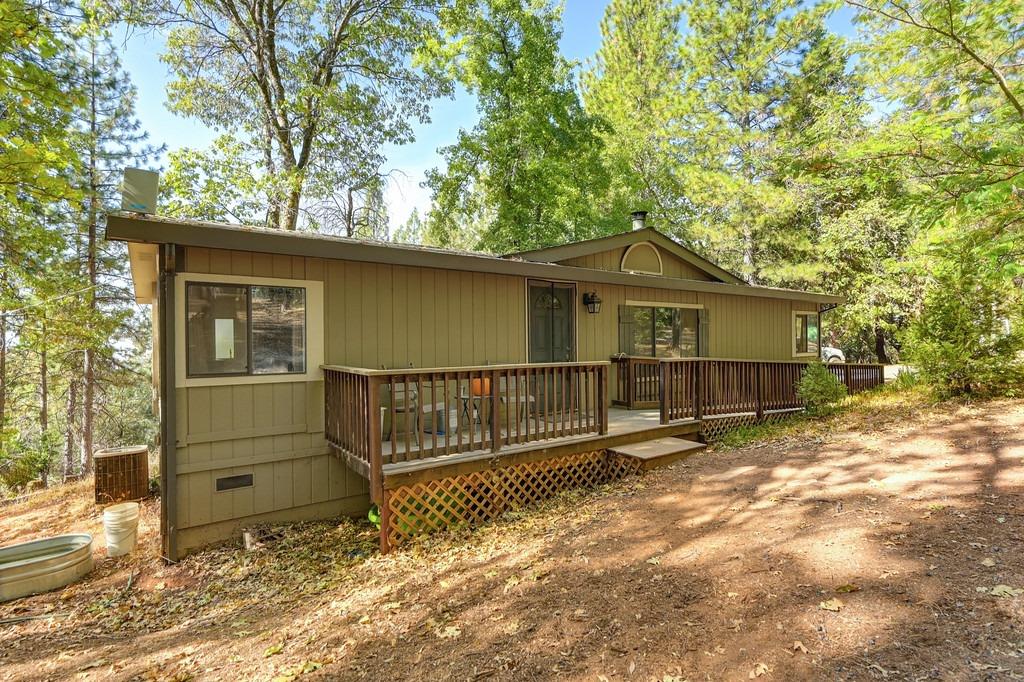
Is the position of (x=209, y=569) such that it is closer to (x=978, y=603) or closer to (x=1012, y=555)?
(x=978, y=603)

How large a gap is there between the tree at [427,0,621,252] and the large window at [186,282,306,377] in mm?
12453

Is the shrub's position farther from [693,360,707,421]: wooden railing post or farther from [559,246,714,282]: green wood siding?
[559,246,714,282]: green wood siding

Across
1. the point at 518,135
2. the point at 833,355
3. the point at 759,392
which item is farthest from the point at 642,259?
the point at 833,355

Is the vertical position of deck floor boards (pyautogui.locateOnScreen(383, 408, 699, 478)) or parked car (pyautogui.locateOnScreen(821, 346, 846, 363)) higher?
parked car (pyautogui.locateOnScreen(821, 346, 846, 363))

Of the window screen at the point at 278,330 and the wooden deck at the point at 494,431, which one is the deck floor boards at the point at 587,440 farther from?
the window screen at the point at 278,330

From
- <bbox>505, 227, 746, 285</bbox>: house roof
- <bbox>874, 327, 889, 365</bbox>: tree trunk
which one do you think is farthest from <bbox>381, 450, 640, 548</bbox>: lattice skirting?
<bbox>874, 327, 889, 365</bbox>: tree trunk

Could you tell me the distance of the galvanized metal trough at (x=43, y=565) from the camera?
428cm

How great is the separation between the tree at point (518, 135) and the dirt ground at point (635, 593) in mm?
13216

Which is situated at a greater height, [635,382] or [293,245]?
[293,245]

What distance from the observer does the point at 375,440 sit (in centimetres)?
429

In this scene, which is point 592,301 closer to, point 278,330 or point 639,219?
point 639,219

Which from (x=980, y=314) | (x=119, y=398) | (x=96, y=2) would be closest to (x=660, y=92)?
(x=980, y=314)

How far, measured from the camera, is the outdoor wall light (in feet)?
27.2

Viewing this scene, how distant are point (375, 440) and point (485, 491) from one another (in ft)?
5.06
